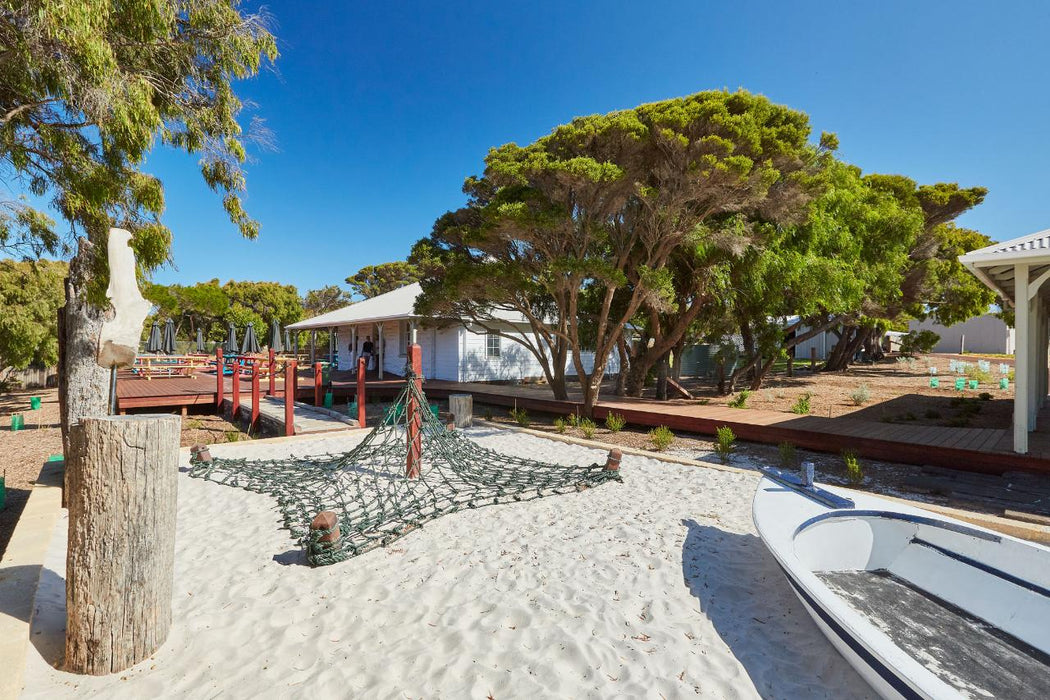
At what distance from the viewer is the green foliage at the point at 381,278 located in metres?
42.9

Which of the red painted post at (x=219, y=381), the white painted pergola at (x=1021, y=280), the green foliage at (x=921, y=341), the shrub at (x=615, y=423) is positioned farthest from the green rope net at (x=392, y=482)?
the green foliage at (x=921, y=341)

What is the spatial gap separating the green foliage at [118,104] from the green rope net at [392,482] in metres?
2.74

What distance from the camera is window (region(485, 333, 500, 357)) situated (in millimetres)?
18016

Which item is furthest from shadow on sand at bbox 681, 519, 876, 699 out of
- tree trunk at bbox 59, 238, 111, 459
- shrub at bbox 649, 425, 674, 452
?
tree trunk at bbox 59, 238, 111, 459

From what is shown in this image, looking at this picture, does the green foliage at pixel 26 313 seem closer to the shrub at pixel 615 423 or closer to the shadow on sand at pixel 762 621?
the shrub at pixel 615 423

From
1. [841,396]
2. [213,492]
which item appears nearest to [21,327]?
[213,492]

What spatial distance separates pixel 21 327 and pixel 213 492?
12478 mm

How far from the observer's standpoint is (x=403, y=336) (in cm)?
1908

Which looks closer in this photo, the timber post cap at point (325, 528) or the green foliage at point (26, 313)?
the timber post cap at point (325, 528)

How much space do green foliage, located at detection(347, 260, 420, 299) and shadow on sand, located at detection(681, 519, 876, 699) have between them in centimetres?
3928

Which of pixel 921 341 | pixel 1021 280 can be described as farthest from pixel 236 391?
pixel 921 341

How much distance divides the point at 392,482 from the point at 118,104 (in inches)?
182

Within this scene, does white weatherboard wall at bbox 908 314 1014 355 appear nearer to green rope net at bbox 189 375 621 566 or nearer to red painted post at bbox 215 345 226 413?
green rope net at bbox 189 375 621 566

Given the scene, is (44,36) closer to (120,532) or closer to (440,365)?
(120,532)
